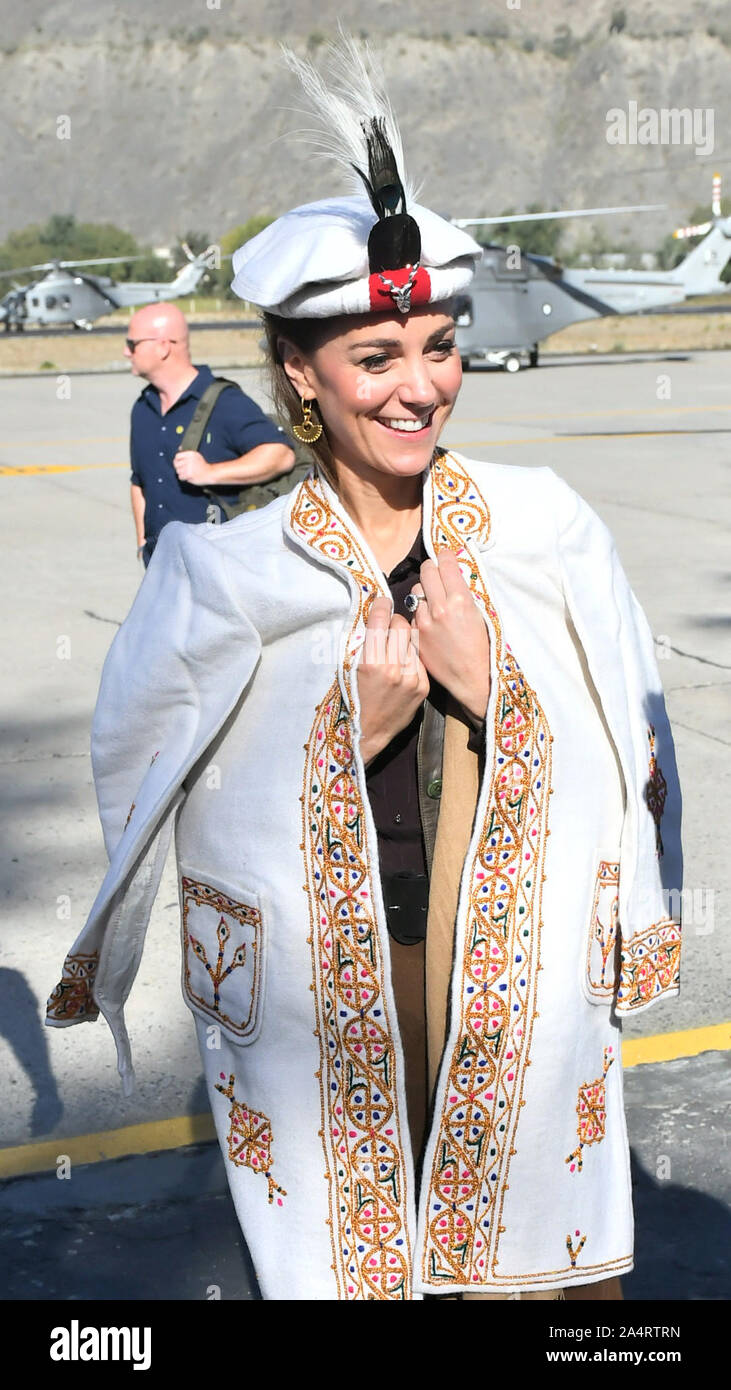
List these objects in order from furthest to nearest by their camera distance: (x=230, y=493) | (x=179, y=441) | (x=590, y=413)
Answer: (x=590, y=413) → (x=179, y=441) → (x=230, y=493)

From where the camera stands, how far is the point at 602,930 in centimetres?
245

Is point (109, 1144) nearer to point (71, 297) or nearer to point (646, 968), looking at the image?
point (646, 968)

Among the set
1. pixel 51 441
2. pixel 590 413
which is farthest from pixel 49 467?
pixel 590 413

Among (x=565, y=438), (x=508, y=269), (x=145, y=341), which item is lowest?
(x=565, y=438)

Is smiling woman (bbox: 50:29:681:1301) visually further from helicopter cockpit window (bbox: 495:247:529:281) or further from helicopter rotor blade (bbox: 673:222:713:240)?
helicopter rotor blade (bbox: 673:222:713:240)

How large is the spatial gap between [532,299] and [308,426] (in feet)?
99.5

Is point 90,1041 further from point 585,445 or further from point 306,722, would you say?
point 585,445

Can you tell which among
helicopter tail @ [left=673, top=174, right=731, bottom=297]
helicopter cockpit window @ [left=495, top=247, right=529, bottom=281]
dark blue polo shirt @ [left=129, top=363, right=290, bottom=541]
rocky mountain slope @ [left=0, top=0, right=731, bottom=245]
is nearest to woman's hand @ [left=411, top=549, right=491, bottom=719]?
dark blue polo shirt @ [left=129, top=363, right=290, bottom=541]

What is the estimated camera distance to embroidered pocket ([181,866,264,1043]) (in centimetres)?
242

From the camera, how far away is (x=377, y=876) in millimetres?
2355

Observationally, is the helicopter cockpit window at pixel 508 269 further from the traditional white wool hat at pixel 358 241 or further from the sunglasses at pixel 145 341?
the traditional white wool hat at pixel 358 241

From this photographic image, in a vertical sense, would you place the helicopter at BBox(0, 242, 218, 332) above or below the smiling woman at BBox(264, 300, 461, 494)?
below

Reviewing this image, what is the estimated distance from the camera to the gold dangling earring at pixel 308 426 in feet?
8.13

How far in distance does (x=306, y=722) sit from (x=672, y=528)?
34.5 ft
